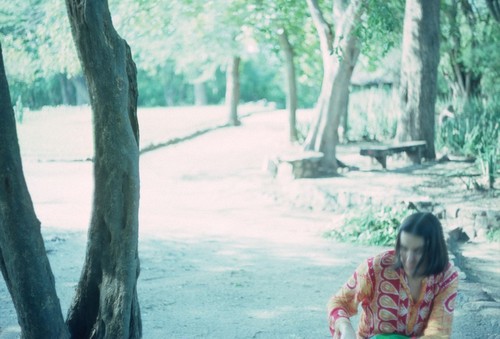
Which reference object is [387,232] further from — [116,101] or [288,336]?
[116,101]

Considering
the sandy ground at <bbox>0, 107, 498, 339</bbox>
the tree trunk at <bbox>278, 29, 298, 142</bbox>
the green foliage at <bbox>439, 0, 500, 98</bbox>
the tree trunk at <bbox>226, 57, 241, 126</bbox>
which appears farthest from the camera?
the tree trunk at <bbox>226, 57, 241, 126</bbox>

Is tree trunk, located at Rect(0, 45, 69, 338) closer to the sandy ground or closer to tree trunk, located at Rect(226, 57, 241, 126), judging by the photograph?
the sandy ground

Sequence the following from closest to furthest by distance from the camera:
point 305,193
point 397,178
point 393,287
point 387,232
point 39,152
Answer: point 393,287
point 387,232
point 305,193
point 397,178
point 39,152

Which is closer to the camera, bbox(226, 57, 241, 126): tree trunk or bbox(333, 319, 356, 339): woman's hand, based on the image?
bbox(333, 319, 356, 339): woman's hand

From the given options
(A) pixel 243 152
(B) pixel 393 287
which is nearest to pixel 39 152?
(A) pixel 243 152

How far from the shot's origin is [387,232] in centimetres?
830

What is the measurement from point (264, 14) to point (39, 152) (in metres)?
8.09

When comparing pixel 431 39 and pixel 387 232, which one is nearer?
pixel 387 232

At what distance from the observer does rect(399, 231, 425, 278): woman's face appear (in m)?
2.58

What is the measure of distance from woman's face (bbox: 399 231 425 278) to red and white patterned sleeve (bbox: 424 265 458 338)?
0.18m

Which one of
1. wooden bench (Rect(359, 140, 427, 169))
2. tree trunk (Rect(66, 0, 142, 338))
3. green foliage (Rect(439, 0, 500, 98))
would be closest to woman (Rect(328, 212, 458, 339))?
tree trunk (Rect(66, 0, 142, 338))

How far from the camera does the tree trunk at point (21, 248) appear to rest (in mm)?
3461

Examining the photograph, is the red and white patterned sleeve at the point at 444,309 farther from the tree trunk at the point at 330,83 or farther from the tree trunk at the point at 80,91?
the tree trunk at the point at 80,91

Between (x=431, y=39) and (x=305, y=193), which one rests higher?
(x=431, y=39)
